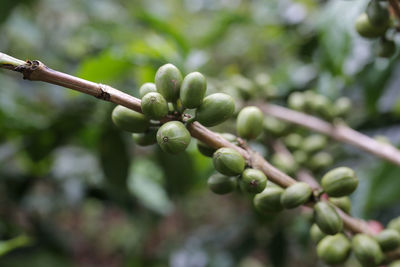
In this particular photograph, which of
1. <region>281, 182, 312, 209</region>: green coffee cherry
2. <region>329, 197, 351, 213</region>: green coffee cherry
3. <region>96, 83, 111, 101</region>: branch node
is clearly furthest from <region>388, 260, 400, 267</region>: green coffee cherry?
<region>96, 83, 111, 101</region>: branch node

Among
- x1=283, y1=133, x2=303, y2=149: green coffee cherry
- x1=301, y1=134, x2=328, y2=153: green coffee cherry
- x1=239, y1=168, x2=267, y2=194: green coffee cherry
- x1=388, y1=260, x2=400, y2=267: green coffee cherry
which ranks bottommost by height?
x1=388, y1=260, x2=400, y2=267: green coffee cherry

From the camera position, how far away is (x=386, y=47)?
989 mm

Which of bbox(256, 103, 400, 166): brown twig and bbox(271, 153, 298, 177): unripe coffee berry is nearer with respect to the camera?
bbox(256, 103, 400, 166): brown twig

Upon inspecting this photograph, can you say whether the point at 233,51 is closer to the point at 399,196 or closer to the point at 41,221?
the point at 41,221

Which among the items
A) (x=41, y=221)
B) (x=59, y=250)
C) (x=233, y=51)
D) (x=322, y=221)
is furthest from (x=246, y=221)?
(x=233, y=51)

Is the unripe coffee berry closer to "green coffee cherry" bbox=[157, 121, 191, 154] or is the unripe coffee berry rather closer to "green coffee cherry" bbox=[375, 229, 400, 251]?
"green coffee cherry" bbox=[375, 229, 400, 251]

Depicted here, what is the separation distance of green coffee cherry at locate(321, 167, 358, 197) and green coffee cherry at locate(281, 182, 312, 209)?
81 millimetres

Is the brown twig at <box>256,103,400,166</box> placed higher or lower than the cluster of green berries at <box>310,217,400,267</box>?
higher

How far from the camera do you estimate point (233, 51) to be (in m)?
4.13

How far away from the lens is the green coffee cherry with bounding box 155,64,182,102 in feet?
2.26

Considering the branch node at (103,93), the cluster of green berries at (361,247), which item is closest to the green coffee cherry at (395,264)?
the cluster of green berries at (361,247)

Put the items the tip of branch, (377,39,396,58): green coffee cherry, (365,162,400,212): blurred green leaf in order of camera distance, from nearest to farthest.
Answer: the tip of branch, (377,39,396,58): green coffee cherry, (365,162,400,212): blurred green leaf

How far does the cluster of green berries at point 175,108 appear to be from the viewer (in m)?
0.64

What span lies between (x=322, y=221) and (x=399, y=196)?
2.29 ft
